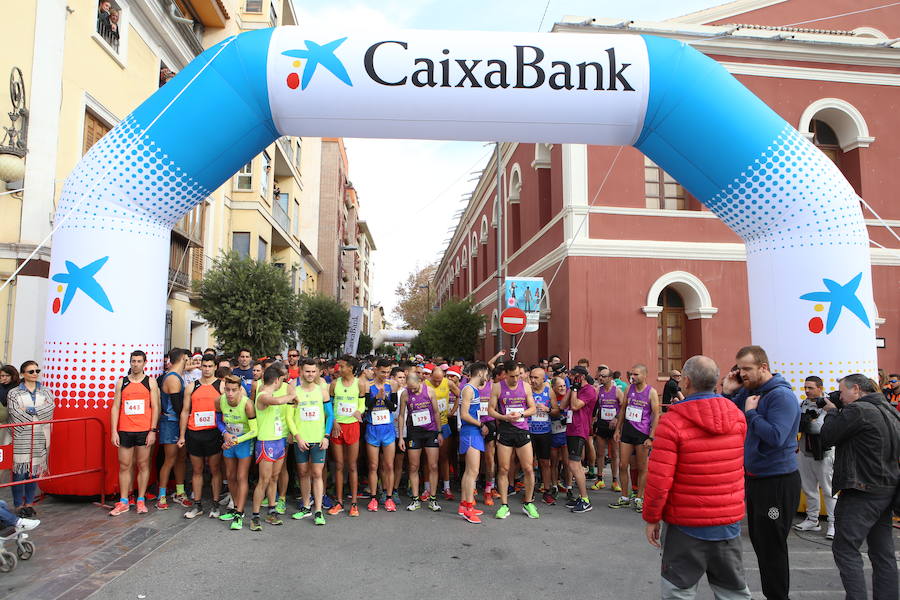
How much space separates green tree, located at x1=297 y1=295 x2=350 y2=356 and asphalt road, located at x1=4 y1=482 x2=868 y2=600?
21.1m

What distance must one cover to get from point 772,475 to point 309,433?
15.7ft

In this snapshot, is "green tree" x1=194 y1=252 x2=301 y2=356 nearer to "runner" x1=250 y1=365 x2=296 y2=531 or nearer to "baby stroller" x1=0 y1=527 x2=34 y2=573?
"runner" x1=250 y1=365 x2=296 y2=531

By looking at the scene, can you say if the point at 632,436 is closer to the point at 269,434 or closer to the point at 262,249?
the point at 269,434

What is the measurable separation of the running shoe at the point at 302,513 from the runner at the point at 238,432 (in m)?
0.60

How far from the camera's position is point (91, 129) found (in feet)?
43.8

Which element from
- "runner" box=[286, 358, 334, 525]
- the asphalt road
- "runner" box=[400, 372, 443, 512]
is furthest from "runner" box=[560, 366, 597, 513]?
"runner" box=[286, 358, 334, 525]

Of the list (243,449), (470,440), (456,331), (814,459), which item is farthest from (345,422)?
(456,331)

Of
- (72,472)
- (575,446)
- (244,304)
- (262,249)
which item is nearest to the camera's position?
(72,472)

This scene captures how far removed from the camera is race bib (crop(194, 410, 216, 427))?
7.07 meters

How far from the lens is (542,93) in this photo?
24.5 feet

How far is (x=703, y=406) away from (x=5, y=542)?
6119 mm

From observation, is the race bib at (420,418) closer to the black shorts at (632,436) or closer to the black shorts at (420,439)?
the black shorts at (420,439)

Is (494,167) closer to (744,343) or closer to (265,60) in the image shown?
(744,343)

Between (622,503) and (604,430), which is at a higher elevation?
(604,430)
